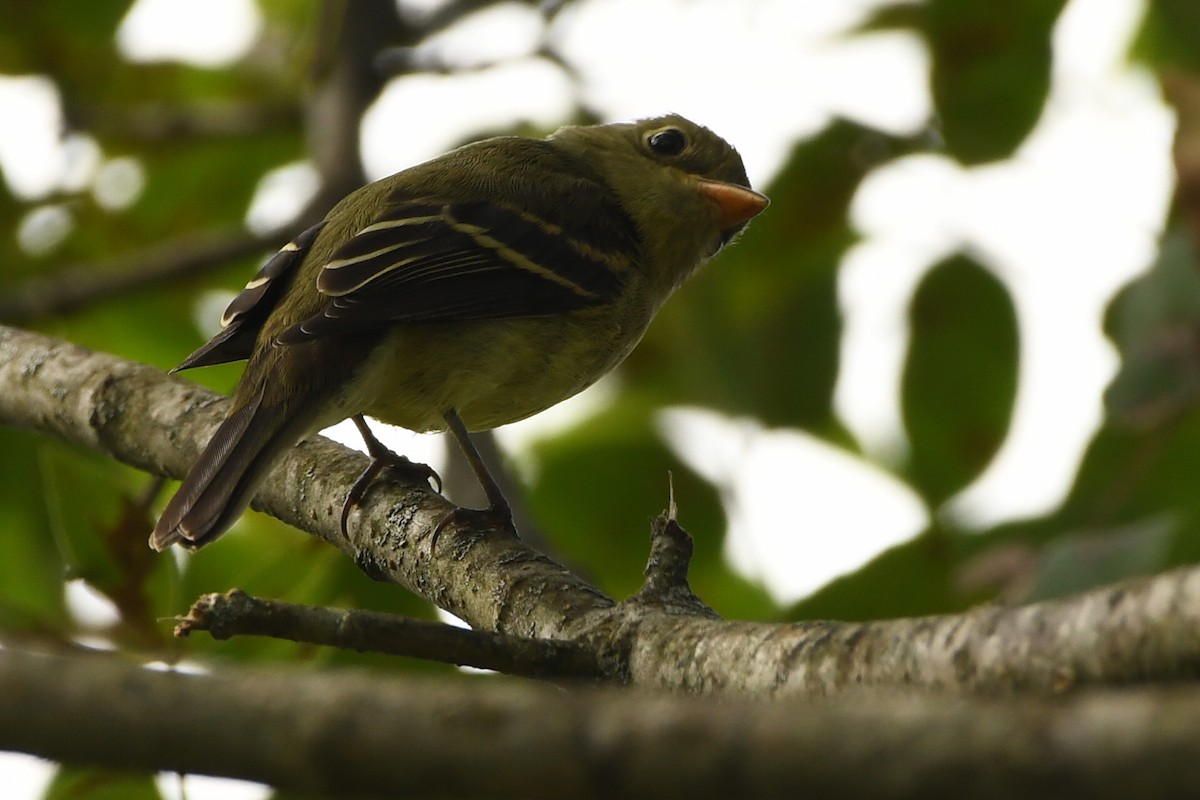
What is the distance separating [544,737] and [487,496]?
2.95m

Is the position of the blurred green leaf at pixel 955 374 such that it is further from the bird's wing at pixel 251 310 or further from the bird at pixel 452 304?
the bird's wing at pixel 251 310

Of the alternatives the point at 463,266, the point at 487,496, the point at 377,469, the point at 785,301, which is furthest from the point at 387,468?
the point at 785,301

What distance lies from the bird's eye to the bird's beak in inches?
10.8

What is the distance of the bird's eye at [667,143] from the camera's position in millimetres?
5480

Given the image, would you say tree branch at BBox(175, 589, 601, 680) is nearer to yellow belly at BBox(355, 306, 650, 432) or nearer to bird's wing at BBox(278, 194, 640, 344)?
bird's wing at BBox(278, 194, 640, 344)

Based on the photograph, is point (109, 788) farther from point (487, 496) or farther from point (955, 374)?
point (955, 374)

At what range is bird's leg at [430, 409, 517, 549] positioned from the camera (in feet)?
10.9

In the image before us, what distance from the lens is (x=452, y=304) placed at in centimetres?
409

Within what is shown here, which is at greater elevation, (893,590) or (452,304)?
(452,304)

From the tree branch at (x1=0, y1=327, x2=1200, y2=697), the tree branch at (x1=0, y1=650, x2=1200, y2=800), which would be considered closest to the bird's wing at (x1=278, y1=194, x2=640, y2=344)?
the tree branch at (x1=0, y1=327, x2=1200, y2=697)

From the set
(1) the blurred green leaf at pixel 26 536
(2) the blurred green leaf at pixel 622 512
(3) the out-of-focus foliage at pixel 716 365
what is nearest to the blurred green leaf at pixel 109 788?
(3) the out-of-focus foliage at pixel 716 365

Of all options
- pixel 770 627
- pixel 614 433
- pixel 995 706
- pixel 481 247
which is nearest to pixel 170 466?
pixel 481 247

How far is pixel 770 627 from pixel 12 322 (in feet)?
12.2

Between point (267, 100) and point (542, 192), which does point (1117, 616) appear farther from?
point (267, 100)
